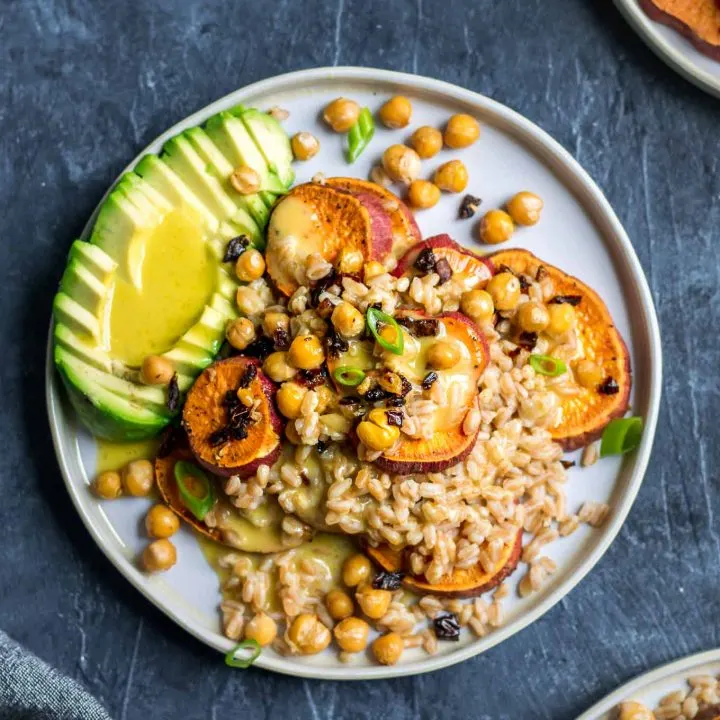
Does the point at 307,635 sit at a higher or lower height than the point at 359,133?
lower

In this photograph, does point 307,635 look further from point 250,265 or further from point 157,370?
point 250,265

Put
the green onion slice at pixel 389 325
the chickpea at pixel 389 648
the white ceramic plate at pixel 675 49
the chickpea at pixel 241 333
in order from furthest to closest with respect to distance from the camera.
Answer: the white ceramic plate at pixel 675 49 < the chickpea at pixel 389 648 < the chickpea at pixel 241 333 < the green onion slice at pixel 389 325

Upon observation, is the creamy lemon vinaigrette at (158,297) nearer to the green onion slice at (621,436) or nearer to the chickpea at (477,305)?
the chickpea at (477,305)

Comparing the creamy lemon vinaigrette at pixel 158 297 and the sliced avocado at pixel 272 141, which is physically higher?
the sliced avocado at pixel 272 141

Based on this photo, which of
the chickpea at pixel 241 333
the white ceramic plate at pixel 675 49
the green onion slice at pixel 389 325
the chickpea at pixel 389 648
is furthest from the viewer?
the white ceramic plate at pixel 675 49

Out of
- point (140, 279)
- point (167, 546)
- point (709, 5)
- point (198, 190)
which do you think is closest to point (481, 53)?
point (709, 5)

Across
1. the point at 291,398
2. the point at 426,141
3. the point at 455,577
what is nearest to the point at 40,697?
the point at 291,398

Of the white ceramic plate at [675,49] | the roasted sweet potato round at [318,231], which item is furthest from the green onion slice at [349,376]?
the white ceramic plate at [675,49]

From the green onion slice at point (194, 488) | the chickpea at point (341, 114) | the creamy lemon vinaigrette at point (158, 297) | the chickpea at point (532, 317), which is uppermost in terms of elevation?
the chickpea at point (341, 114)
